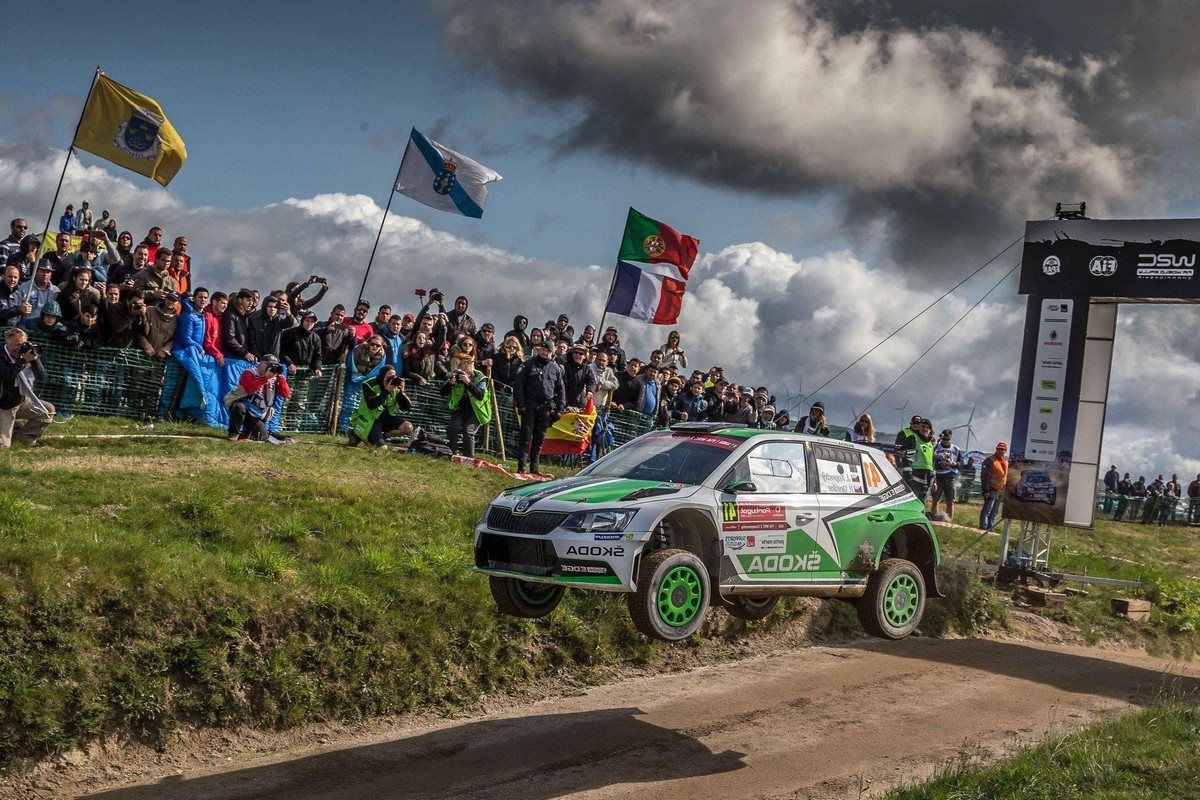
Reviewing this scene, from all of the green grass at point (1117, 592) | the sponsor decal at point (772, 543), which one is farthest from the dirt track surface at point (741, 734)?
the sponsor decal at point (772, 543)

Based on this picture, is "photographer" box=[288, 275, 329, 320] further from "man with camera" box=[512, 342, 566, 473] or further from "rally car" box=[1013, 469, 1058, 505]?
"rally car" box=[1013, 469, 1058, 505]

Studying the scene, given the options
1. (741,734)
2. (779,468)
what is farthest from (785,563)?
(741,734)

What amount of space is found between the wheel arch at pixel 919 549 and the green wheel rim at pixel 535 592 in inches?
151

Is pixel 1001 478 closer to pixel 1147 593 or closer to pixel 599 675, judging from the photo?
pixel 1147 593

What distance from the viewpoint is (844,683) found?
59.1ft

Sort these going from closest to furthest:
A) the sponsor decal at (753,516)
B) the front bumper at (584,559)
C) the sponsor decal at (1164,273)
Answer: the front bumper at (584,559), the sponsor decal at (753,516), the sponsor decal at (1164,273)

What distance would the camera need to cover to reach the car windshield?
35.4 ft

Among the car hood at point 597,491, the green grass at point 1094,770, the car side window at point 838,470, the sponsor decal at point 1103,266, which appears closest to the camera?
the car hood at point 597,491

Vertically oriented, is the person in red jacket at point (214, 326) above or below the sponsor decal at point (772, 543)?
above

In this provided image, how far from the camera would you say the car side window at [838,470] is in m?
11.7

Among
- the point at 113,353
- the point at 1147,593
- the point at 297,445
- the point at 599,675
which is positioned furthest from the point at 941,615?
the point at 113,353

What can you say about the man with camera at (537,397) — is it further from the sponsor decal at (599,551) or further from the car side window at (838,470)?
the sponsor decal at (599,551)

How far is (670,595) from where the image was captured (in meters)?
9.91

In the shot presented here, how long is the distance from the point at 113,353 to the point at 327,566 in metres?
6.73
